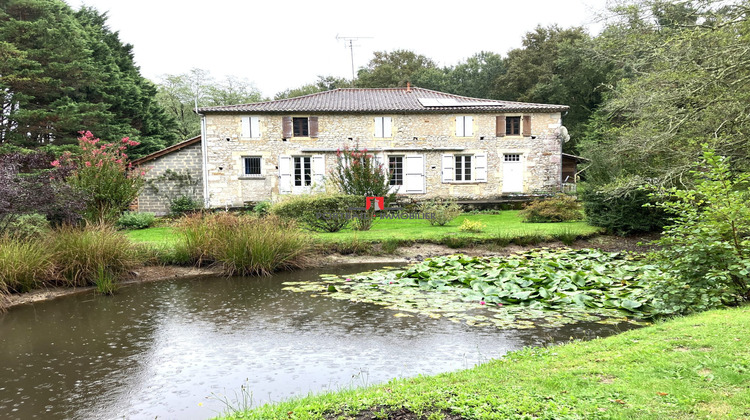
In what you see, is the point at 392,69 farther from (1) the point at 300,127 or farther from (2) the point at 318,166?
(2) the point at 318,166

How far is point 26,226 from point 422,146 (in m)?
15.7

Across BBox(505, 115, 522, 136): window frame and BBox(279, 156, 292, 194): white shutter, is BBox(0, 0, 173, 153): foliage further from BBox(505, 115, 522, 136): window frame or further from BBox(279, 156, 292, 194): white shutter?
BBox(505, 115, 522, 136): window frame

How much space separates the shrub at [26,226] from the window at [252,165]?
11648 millimetres

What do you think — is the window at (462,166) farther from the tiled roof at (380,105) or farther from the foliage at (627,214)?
the foliage at (627,214)

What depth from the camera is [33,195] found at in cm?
1038

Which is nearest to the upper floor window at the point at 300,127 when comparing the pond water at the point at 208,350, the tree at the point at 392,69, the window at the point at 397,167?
the window at the point at 397,167

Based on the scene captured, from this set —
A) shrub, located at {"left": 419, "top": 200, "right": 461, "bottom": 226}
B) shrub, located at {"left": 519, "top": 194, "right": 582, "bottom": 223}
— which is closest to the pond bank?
shrub, located at {"left": 519, "top": 194, "right": 582, "bottom": 223}

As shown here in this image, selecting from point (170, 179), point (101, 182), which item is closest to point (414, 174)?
point (170, 179)

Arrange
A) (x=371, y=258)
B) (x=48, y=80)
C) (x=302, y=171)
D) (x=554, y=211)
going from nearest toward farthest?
(x=371, y=258) < (x=554, y=211) < (x=48, y=80) < (x=302, y=171)

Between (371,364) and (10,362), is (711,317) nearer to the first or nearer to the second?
(371,364)

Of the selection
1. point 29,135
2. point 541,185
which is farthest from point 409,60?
point 29,135

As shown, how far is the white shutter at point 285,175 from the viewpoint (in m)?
21.6

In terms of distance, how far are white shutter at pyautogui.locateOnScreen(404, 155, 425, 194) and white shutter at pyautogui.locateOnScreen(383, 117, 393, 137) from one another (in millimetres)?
1311

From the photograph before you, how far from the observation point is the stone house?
70.3ft
